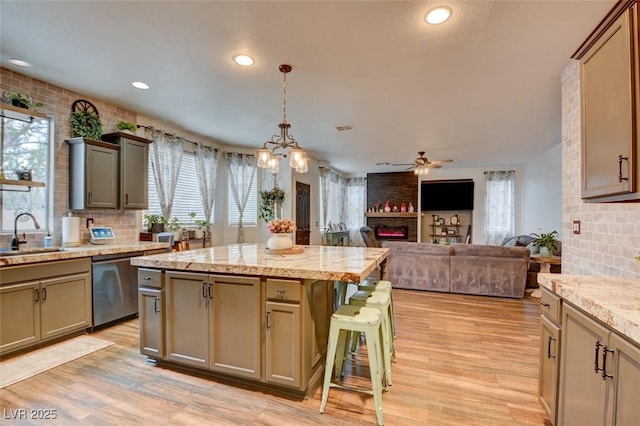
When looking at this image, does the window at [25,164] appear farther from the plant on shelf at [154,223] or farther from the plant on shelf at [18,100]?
the plant on shelf at [154,223]

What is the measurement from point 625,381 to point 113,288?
4.37 m

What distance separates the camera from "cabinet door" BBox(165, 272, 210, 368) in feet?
7.82

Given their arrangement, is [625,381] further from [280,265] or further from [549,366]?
[280,265]

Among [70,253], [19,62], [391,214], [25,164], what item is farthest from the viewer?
[391,214]

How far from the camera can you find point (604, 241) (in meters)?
2.40

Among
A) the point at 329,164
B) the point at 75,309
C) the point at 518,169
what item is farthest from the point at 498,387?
the point at 518,169

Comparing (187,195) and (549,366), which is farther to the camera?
(187,195)

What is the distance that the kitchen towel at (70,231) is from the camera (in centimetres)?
346

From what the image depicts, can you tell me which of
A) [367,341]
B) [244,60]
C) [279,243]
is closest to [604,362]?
[367,341]

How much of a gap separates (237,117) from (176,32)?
2045mm

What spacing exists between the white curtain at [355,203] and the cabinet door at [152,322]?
26.5ft

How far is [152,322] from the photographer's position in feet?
8.46

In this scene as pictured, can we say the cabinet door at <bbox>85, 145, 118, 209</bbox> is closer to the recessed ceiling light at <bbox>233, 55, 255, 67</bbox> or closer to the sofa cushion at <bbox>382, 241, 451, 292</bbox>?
the recessed ceiling light at <bbox>233, 55, 255, 67</bbox>

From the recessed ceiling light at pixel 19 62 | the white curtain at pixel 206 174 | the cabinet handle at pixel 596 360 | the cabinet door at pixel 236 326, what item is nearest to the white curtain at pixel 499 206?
the white curtain at pixel 206 174
